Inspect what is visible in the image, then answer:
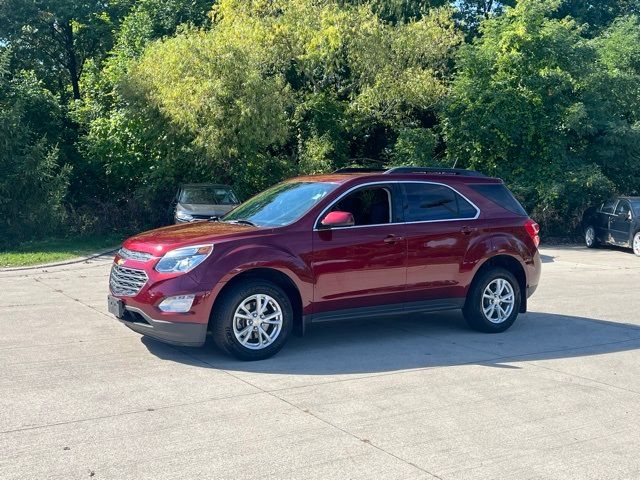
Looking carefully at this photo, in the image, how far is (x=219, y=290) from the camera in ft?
23.6

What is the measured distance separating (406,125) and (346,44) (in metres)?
3.51

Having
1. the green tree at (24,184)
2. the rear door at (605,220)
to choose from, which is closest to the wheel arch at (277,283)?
the green tree at (24,184)

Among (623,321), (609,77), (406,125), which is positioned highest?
(609,77)

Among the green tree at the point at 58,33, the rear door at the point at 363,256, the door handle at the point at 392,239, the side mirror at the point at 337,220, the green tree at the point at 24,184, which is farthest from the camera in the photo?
the green tree at the point at 58,33

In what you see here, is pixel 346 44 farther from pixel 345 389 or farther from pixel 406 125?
pixel 345 389

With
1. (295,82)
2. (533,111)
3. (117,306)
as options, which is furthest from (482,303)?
(295,82)

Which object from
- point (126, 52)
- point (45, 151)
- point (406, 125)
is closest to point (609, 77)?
point (406, 125)

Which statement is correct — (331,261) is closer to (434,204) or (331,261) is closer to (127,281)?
(434,204)

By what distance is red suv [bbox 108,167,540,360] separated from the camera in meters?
7.20

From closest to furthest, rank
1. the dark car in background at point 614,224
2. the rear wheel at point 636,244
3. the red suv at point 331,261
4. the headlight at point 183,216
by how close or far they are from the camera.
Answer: the red suv at point 331,261
the headlight at point 183,216
the rear wheel at point 636,244
the dark car in background at point 614,224

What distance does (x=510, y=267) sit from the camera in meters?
9.23

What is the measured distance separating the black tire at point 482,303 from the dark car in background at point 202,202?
1005 cm

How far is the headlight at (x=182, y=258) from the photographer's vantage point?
7172mm

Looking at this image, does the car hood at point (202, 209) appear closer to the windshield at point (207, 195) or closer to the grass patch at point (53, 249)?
the windshield at point (207, 195)
